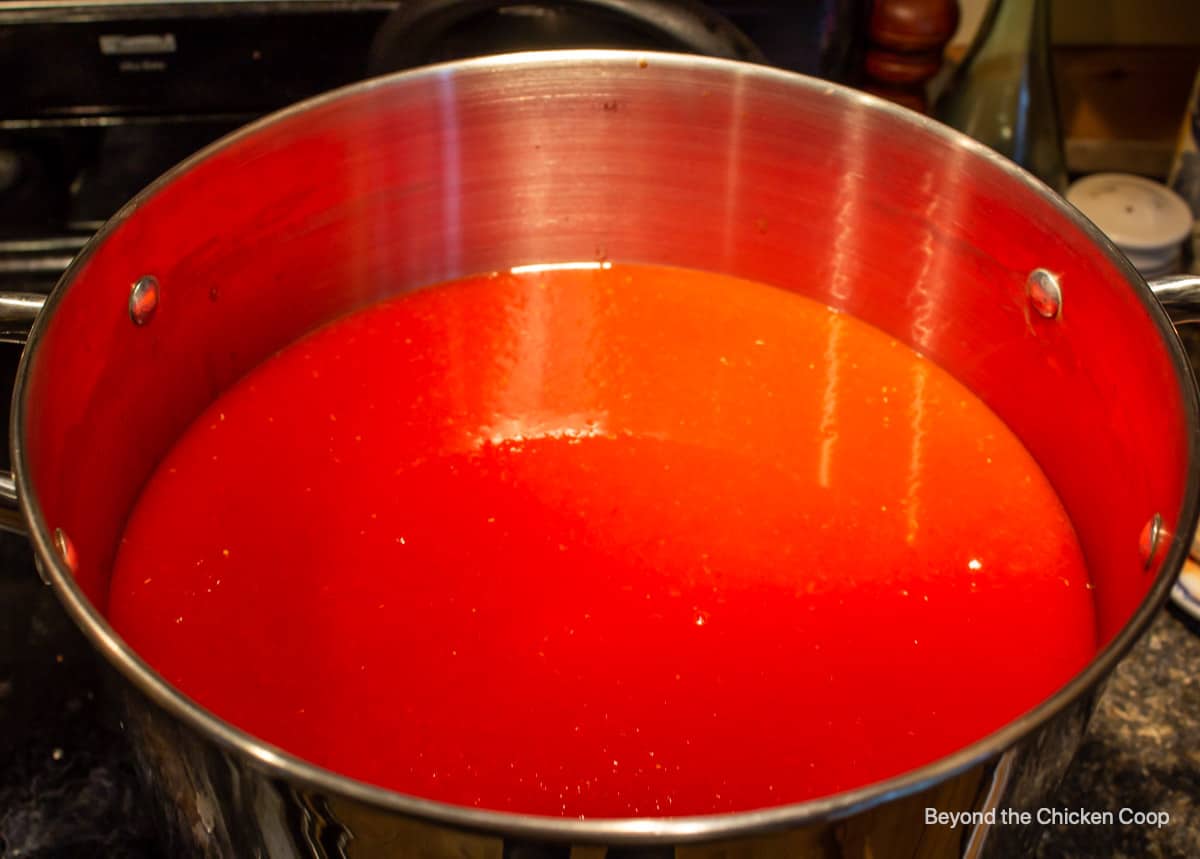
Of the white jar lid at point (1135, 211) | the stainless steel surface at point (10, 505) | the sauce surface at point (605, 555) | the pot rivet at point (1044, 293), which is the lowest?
the sauce surface at point (605, 555)

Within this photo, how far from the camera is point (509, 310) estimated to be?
0.98 metres

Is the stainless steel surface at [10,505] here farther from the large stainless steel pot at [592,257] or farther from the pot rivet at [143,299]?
the pot rivet at [143,299]

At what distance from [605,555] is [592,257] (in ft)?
1.02

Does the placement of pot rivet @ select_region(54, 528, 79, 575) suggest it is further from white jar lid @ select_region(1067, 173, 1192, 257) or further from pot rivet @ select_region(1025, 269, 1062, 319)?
white jar lid @ select_region(1067, 173, 1192, 257)

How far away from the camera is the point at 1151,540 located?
685 mm

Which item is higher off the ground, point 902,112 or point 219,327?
point 902,112

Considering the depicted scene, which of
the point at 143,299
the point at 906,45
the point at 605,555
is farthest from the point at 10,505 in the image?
the point at 906,45

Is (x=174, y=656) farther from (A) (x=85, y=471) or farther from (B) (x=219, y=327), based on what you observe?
(B) (x=219, y=327)

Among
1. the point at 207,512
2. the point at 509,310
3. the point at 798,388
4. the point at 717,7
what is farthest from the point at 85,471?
the point at 717,7

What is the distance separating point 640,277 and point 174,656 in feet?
1.51

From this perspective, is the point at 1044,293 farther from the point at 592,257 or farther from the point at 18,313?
the point at 18,313

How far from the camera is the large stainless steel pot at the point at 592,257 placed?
0.59 metres

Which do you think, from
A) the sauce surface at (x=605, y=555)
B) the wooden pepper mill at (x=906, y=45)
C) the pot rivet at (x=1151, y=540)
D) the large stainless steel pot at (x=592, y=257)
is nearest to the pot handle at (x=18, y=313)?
the large stainless steel pot at (x=592, y=257)

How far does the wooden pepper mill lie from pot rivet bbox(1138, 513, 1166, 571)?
1.82 feet
